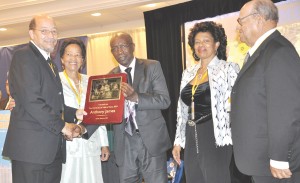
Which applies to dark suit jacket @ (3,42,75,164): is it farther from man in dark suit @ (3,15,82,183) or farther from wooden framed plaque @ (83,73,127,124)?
wooden framed plaque @ (83,73,127,124)

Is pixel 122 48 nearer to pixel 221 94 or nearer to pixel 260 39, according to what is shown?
pixel 221 94

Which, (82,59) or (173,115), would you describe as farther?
(173,115)

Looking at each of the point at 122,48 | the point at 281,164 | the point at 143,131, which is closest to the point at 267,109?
the point at 281,164

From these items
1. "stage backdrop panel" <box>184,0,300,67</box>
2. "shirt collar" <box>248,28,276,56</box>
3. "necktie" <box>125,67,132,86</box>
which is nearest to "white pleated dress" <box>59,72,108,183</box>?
"necktie" <box>125,67,132,86</box>

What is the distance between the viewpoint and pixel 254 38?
2.07m

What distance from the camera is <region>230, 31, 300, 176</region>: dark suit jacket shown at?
173 centimetres

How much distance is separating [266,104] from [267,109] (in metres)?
0.07

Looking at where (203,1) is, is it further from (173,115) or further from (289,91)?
(289,91)

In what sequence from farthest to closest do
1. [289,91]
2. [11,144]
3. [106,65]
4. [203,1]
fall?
[106,65]
[203,1]
[11,144]
[289,91]

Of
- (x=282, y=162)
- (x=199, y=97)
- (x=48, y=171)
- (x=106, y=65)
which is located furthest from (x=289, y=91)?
(x=106, y=65)

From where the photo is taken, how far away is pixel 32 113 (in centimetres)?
238

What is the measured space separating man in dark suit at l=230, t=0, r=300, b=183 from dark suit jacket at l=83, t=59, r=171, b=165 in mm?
955

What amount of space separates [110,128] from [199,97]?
4.50 ft

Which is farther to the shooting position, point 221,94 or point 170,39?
point 170,39
